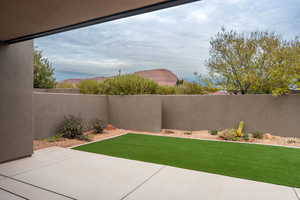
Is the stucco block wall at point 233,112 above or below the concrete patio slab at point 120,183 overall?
above

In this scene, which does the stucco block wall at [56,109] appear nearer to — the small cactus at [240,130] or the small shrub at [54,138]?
the small shrub at [54,138]

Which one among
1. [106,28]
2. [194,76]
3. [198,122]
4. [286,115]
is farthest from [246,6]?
[106,28]

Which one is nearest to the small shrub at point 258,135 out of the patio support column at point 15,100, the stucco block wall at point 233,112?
the stucco block wall at point 233,112

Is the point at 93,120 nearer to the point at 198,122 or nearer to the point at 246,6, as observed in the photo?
the point at 198,122

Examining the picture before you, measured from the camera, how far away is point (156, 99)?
850 centimetres

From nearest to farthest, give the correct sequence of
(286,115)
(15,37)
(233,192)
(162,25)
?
1. (233,192)
2. (15,37)
3. (286,115)
4. (162,25)

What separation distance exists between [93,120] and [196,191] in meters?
6.42

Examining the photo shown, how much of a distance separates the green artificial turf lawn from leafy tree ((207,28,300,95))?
9.61 feet

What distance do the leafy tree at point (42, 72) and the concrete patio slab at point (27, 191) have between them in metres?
13.0

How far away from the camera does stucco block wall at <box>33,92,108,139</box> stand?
20.7ft

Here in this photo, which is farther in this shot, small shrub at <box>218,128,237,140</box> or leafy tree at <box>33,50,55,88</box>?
leafy tree at <box>33,50,55,88</box>

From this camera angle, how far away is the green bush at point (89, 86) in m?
14.2

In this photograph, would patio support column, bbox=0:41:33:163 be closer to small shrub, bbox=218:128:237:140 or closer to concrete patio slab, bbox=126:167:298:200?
concrete patio slab, bbox=126:167:298:200

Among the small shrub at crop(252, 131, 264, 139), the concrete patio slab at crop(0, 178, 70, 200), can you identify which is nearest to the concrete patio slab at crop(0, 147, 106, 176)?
the concrete patio slab at crop(0, 178, 70, 200)
